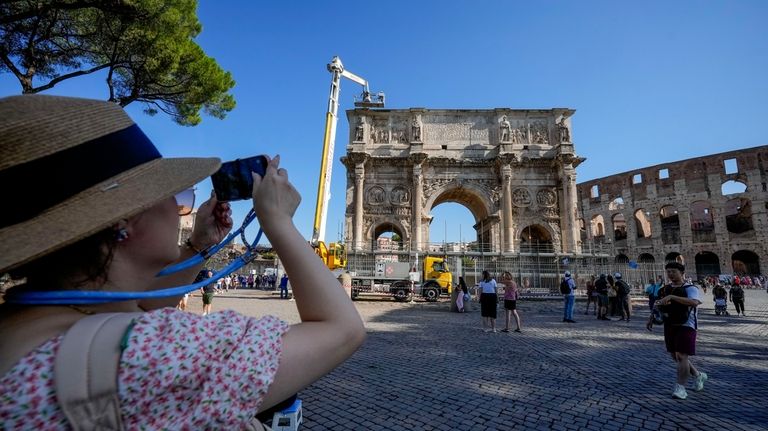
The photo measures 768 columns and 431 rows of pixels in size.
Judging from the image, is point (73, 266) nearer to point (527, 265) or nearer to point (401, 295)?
point (401, 295)

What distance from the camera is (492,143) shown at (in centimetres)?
2602

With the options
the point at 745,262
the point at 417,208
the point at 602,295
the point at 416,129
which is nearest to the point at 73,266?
the point at 602,295

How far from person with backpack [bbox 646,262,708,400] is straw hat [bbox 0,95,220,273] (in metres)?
5.55

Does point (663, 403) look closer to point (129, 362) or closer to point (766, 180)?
point (129, 362)

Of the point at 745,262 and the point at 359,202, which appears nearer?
the point at 359,202

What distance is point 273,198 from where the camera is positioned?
37.7 inches

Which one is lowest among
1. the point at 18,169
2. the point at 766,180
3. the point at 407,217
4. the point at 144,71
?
the point at 18,169

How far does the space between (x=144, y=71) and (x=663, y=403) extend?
1388 cm

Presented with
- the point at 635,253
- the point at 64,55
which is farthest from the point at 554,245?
the point at 64,55

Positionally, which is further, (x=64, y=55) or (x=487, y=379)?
(x=64, y=55)

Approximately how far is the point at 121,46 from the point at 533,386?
42.6 feet

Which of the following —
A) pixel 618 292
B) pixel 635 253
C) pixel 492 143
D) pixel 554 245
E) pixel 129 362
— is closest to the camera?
pixel 129 362

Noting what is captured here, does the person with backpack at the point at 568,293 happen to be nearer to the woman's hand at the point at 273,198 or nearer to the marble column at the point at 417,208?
the woman's hand at the point at 273,198

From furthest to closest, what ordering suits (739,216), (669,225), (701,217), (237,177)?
1. (701,217)
2. (669,225)
3. (739,216)
4. (237,177)
